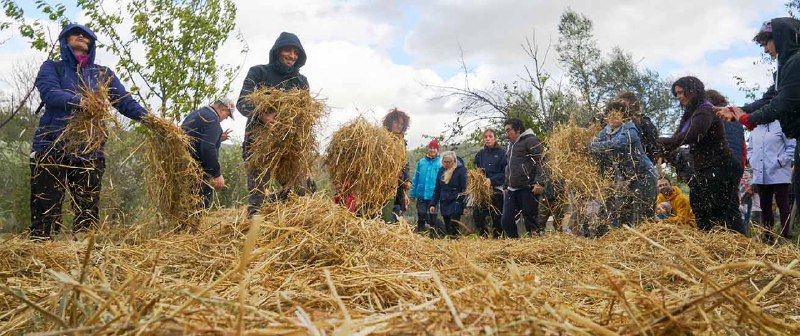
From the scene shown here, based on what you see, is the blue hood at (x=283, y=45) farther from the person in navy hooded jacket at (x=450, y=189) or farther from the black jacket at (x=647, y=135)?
the person in navy hooded jacket at (x=450, y=189)

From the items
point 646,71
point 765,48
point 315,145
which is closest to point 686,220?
point 765,48

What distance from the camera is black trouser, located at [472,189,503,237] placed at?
30.2ft

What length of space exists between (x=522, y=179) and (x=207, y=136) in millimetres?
4015

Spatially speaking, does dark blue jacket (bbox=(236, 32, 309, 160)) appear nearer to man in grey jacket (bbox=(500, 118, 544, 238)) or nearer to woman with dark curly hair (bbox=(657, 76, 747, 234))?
man in grey jacket (bbox=(500, 118, 544, 238))

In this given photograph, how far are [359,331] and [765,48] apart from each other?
5.03m

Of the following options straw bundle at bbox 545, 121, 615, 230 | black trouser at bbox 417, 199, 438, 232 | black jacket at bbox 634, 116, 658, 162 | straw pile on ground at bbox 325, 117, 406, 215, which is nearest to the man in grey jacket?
straw bundle at bbox 545, 121, 615, 230

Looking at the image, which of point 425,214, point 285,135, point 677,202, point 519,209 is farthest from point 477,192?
point 285,135

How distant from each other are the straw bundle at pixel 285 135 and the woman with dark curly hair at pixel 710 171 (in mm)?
3404

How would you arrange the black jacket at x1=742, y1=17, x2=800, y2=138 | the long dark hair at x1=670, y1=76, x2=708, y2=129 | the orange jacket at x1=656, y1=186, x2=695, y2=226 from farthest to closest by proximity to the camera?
the orange jacket at x1=656, y1=186, x2=695, y2=226
the long dark hair at x1=670, y1=76, x2=708, y2=129
the black jacket at x1=742, y1=17, x2=800, y2=138

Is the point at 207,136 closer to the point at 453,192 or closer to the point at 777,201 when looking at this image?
the point at 453,192

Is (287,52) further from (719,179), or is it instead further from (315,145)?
(719,179)

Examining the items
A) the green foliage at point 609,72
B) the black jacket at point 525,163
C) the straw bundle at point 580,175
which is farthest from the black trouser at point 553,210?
the green foliage at point 609,72

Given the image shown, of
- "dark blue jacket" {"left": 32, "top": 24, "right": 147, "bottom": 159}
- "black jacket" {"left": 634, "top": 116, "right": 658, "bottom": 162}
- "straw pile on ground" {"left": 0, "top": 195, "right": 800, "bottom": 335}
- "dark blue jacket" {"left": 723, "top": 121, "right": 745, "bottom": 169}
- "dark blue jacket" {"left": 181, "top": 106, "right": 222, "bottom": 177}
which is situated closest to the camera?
"straw pile on ground" {"left": 0, "top": 195, "right": 800, "bottom": 335}

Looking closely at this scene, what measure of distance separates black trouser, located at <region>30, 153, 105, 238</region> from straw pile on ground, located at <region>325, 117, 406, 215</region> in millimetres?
1819
